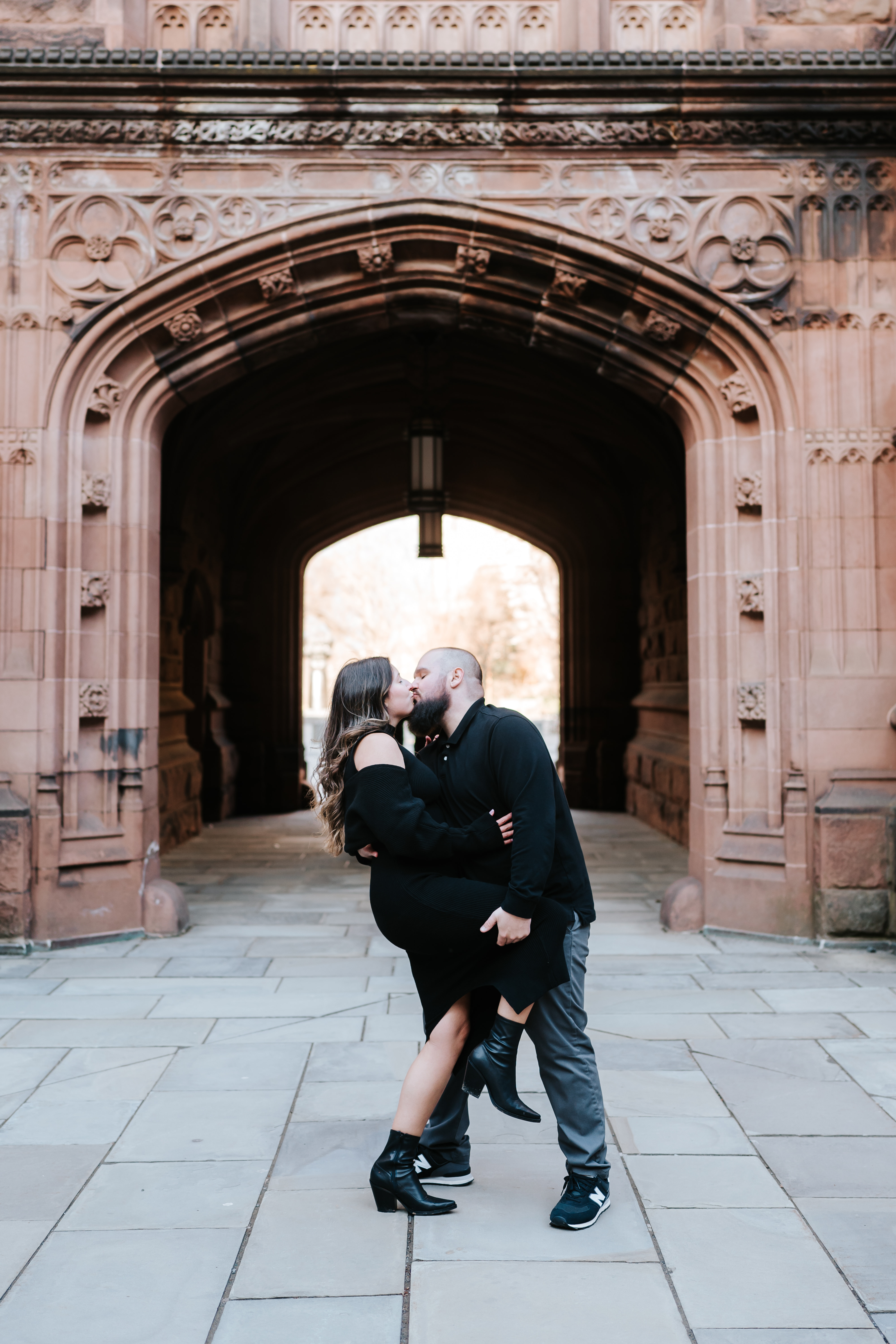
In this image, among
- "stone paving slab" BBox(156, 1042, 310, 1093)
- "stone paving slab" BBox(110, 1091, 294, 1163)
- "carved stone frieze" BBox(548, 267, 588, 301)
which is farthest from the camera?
"carved stone frieze" BBox(548, 267, 588, 301)

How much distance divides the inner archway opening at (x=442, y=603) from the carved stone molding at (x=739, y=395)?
124ft

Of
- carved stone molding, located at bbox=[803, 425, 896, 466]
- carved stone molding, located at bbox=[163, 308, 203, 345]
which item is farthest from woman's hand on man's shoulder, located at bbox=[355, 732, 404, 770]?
carved stone molding, located at bbox=[163, 308, 203, 345]

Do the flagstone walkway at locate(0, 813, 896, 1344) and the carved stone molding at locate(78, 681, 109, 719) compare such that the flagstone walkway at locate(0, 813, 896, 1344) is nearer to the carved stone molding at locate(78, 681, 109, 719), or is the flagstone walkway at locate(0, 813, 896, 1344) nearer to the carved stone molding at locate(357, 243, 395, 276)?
the carved stone molding at locate(78, 681, 109, 719)

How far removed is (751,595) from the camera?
594 cm

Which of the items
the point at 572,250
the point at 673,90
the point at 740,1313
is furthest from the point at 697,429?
the point at 740,1313

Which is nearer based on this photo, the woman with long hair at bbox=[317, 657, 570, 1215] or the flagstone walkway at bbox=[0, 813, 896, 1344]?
the flagstone walkway at bbox=[0, 813, 896, 1344]

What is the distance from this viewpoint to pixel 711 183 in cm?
595

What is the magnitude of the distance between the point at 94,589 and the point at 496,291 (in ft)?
9.55

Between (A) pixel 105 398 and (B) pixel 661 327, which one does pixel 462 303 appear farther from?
(A) pixel 105 398

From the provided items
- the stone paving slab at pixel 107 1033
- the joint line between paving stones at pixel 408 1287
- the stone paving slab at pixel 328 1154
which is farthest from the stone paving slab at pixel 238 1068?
the joint line between paving stones at pixel 408 1287

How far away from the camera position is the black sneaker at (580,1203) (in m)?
2.55

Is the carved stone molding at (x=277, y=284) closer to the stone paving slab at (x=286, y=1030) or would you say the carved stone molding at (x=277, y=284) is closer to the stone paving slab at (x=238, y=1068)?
the stone paving slab at (x=286, y=1030)

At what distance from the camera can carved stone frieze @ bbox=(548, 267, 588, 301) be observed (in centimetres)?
607

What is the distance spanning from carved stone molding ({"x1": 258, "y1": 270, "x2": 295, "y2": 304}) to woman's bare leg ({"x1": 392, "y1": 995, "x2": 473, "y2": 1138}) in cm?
466
